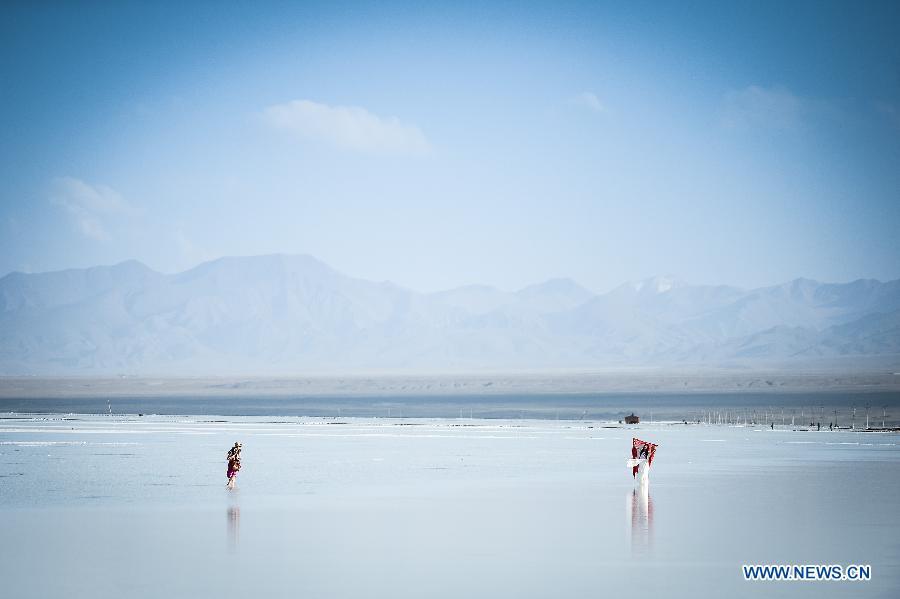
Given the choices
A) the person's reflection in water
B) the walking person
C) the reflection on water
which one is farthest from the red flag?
the person's reflection in water

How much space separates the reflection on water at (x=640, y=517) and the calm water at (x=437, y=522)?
81 mm

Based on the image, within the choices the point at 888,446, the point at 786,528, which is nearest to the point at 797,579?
the point at 786,528

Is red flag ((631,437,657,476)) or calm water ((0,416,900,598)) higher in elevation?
red flag ((631,437,657,476))

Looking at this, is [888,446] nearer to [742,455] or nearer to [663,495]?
[742,455]

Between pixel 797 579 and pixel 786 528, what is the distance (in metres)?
5.72

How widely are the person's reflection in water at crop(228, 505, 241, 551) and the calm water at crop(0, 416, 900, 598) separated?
5.1 inches

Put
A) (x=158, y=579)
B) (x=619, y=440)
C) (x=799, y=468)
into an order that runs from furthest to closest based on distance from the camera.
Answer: (x=619, y=440)
(x=799, y=468)
(x=158, y=579)

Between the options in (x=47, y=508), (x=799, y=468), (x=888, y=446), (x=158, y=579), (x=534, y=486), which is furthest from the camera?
(x=888, y=446)

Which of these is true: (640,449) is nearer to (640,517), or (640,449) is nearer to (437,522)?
(640,517)

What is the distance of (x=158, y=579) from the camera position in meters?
18.2

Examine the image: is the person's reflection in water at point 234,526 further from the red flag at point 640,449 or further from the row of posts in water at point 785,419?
the row of posts in water at point 785,419

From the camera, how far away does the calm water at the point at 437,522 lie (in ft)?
59.2

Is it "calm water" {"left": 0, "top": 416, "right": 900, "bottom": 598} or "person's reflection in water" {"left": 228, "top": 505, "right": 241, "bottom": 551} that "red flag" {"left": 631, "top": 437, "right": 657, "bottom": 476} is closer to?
"calm water" {"left": 0, "top": 416, "right": 900, "bottom": 598}

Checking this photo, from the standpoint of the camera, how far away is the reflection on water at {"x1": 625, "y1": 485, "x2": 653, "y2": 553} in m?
21.8
